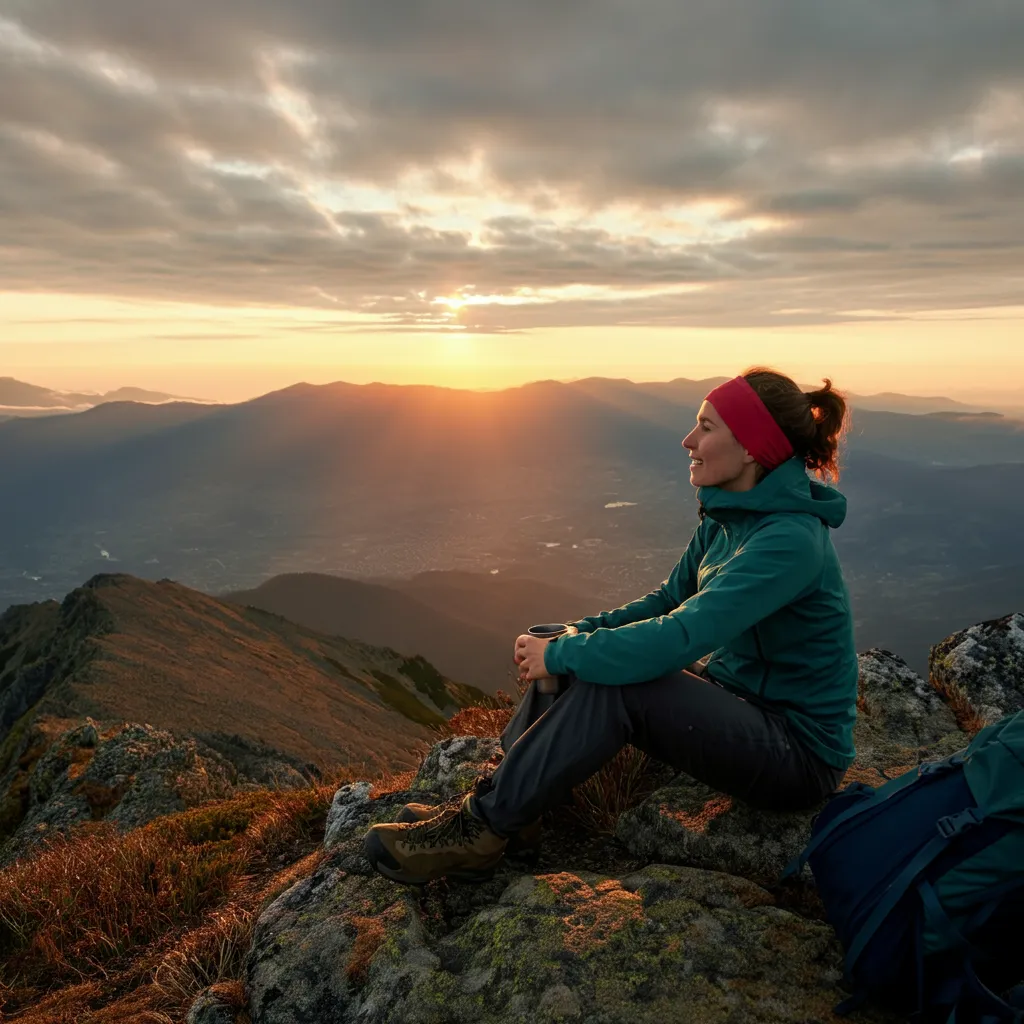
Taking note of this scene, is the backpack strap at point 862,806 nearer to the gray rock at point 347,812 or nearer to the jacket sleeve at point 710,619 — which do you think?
the jacket sleeve at point 710,619

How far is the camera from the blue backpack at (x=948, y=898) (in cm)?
288

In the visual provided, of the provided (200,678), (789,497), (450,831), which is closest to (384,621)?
(200,678)

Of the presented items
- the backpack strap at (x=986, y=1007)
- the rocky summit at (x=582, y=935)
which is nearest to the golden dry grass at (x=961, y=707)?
the rocky summit at (x=582, y=935)

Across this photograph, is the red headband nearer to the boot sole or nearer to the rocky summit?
the rocky summit

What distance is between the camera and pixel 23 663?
40.0 metres

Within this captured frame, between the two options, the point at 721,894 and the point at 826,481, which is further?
the point at 826,481

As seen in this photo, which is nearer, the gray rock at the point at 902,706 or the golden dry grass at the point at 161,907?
the golden dry grass at the point at 161,907

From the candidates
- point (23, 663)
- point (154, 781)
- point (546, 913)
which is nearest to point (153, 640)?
point (23, 663)

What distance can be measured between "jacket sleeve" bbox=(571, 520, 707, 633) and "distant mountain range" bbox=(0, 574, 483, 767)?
25.3 ft

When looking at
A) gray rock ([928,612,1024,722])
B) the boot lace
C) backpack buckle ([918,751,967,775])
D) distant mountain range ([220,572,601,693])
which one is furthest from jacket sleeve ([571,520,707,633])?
distant mountain range ([220,572,601,693])

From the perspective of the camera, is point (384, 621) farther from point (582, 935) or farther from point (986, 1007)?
point (986, 1007)

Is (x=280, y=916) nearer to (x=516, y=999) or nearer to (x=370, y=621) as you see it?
(x=516, y=999)

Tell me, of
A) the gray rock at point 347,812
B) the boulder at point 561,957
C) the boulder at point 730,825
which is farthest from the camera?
the gray rock at point 347,812

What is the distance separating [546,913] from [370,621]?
17988 cm
